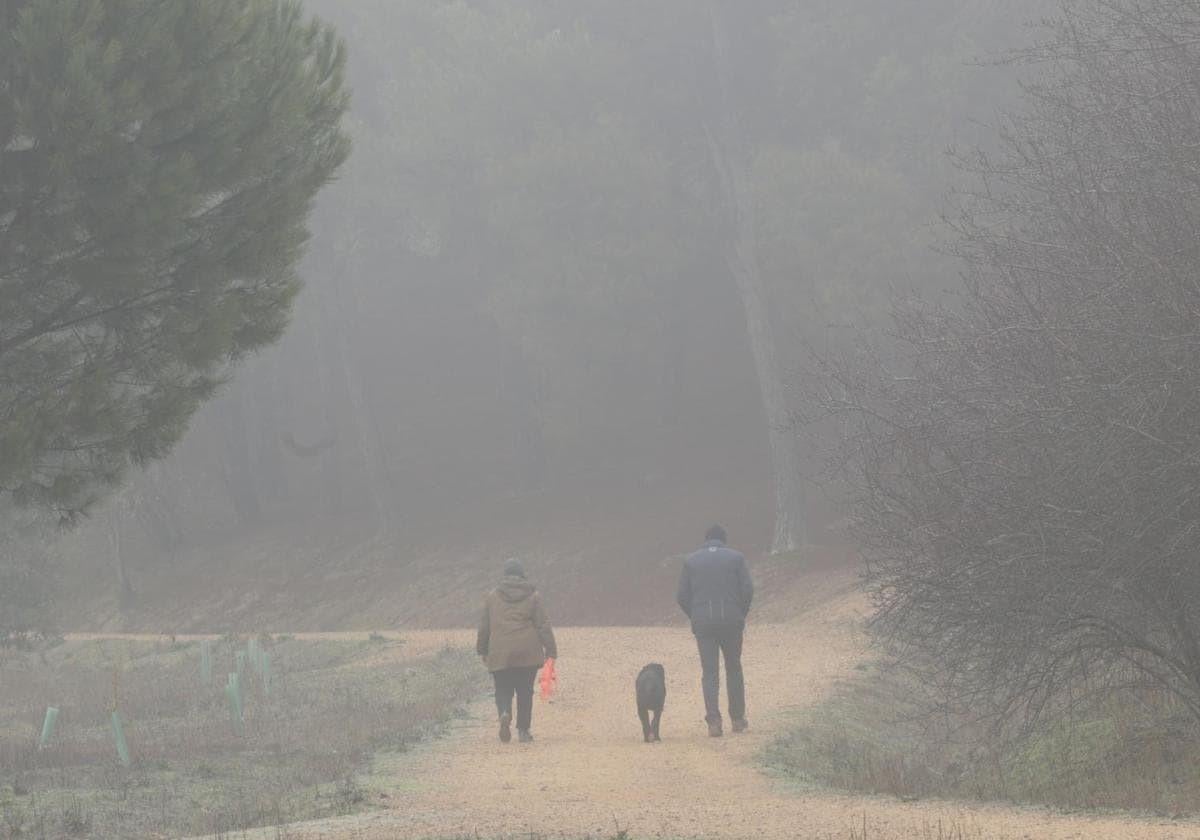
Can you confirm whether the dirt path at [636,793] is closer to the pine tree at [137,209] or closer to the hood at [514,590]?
the hood at [514,590]

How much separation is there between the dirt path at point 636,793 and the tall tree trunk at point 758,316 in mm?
13406

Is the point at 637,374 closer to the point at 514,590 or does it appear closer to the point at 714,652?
the point at 514,590

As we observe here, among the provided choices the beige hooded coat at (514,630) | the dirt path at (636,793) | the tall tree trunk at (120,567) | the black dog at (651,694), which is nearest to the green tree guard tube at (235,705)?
the dirt path at (636,793)

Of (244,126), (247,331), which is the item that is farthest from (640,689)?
(244,126)

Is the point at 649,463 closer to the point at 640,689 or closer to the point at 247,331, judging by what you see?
the point at 640,689

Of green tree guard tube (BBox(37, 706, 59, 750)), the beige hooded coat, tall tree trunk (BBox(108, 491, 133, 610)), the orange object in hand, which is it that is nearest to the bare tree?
the beige hooded coat

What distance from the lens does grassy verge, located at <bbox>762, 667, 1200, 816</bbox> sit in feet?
37.2

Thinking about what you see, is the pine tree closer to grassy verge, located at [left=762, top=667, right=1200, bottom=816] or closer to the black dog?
the black dog

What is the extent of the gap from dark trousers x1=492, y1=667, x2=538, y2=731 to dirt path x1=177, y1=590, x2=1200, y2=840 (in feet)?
1.02

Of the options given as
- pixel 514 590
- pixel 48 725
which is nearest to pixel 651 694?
pixel 514 590

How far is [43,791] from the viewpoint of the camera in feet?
45.2

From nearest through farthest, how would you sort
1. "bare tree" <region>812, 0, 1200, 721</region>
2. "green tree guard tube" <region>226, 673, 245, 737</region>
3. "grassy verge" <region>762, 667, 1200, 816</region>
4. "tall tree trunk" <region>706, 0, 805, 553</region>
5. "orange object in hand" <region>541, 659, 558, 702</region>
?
1. "bare tree" <region>812, 0, 1200, 721</region>
2. "grassy verge" <region>762, 667, 1200, 816</region>
3. "green tree guard tube" <region>226, 673, 245, 737</region>
4. "orange object in hand" <region>541, 659, 558, 702</region>
5. "tall tree trunk" <region>706, 0, 805, 553</region>

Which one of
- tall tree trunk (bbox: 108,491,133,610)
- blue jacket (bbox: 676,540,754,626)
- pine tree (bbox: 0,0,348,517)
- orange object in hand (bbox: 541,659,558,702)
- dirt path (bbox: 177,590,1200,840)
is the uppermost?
tall tree trunk (bbox: 108,491,133,610)

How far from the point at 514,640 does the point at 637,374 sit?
29119 mm
